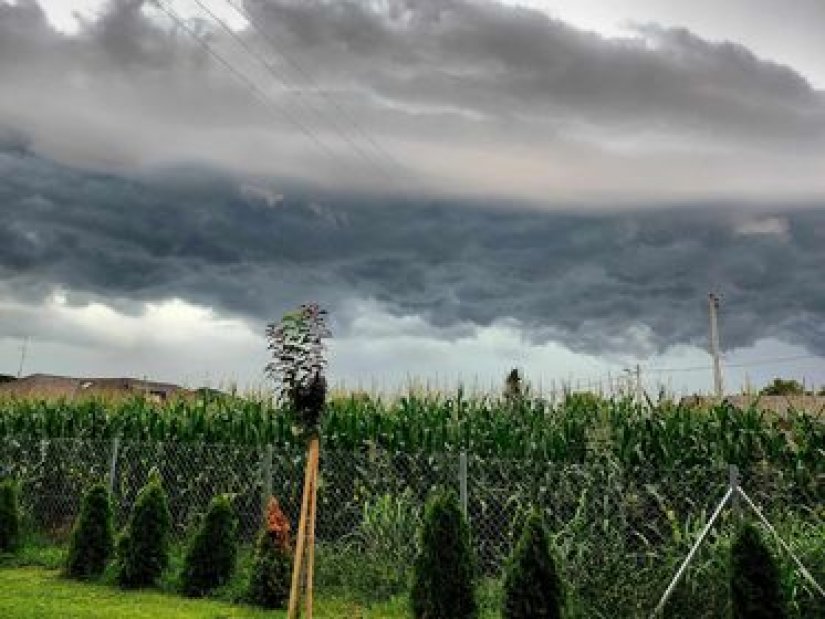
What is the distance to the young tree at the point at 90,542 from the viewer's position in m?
12.7

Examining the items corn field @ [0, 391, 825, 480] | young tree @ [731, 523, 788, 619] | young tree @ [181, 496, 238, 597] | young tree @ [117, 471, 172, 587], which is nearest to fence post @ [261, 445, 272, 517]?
corn field @ [0, 391, 825, 480]

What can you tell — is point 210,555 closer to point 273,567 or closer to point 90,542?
point 273,567

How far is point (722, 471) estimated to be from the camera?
1136cm

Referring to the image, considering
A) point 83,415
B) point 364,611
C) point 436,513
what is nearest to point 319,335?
point 436,513

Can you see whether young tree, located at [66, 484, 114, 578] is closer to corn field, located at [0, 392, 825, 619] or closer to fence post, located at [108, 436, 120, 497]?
corn field, located at [0, 392, 825, 619]

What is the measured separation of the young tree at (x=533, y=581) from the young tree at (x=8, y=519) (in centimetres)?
844

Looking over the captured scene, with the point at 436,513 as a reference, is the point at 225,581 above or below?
below

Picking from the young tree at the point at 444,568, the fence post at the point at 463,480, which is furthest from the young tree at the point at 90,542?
the young tree at the point at 444,568

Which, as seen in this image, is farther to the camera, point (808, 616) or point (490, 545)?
point (490, 545)

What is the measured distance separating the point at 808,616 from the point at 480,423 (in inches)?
210

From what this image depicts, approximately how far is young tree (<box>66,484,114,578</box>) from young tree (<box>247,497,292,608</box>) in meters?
2.71

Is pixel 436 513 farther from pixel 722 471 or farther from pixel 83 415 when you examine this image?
pixel 83 415

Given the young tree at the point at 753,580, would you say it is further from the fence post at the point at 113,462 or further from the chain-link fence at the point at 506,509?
the fence post at the point at 113,462

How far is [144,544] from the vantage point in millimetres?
12195
